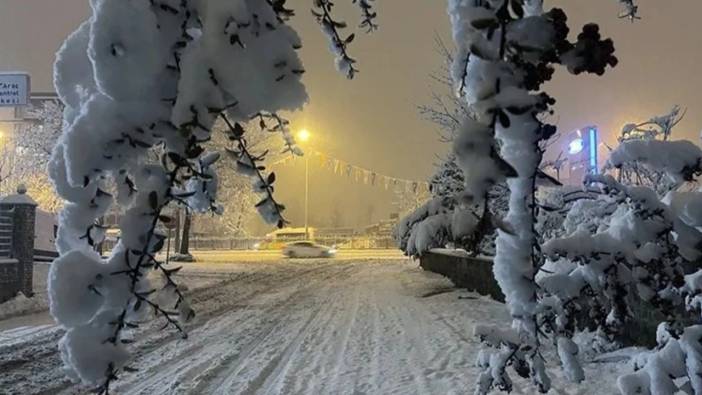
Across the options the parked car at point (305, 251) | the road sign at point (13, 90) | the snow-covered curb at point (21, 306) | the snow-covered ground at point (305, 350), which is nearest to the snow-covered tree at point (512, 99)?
the snow-covered ground at point (305, 350)

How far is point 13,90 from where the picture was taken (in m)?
12.3

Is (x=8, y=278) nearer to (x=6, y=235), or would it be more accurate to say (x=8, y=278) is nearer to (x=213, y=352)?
(x=6, y=235)

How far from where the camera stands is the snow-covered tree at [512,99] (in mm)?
765

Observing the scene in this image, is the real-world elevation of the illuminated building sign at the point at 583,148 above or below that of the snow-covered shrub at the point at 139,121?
above

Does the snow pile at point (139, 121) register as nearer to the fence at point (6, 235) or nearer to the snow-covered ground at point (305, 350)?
the snow-covered ground at point (305, 350)

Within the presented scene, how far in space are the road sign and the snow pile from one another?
41.6ft

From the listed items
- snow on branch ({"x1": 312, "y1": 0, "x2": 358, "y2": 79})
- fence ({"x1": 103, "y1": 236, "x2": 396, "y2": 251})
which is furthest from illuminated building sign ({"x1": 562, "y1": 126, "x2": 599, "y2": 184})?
fence ({"x1": 103, "y1": 236, "x2": 396, "y2": 251})

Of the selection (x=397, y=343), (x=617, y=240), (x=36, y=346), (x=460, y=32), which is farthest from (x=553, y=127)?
(x=36, y=346)

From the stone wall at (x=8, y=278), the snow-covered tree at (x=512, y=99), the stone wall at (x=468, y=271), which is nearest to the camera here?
the snow-covered tree at (x=512, y=99)

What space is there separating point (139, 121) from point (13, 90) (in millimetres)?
13161

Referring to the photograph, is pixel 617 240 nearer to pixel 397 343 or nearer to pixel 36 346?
pixel 397 343

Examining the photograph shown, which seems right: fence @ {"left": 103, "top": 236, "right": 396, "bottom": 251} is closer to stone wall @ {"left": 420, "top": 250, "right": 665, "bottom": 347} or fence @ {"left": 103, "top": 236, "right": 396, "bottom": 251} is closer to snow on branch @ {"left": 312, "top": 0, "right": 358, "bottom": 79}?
stone wall @ {"left": 420, "top": 250, "right": 665, "bottom": 347}

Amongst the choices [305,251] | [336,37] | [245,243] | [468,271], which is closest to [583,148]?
[468,271]

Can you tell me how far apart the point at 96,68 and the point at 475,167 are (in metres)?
0.61
